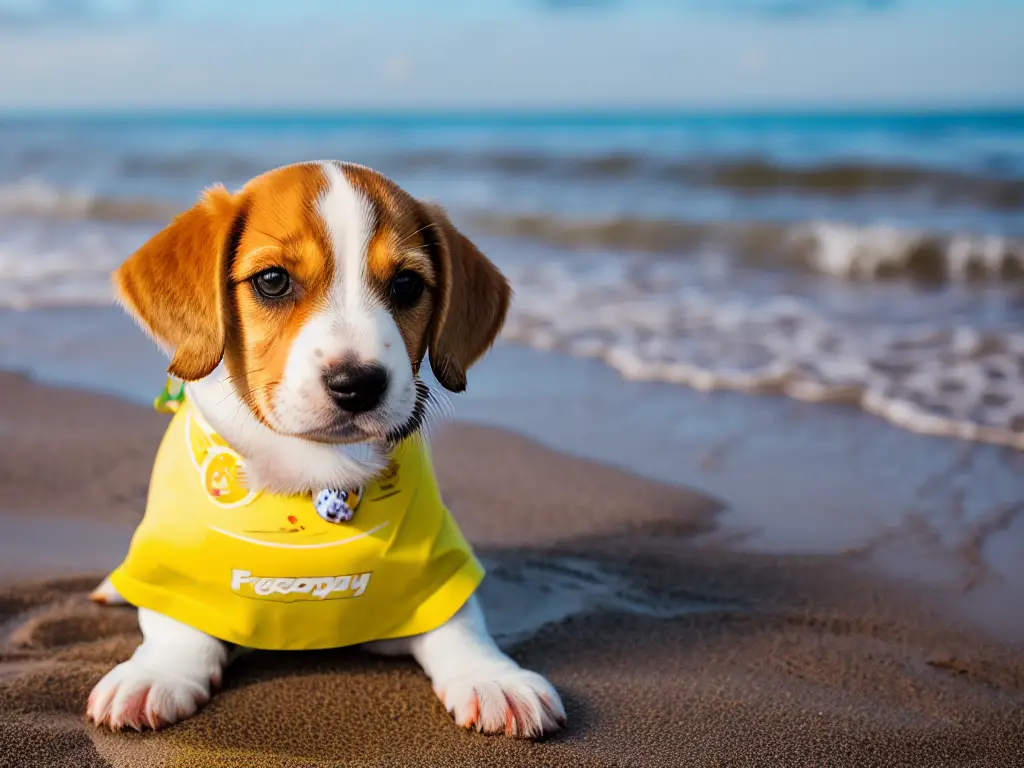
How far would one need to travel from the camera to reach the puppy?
3.16 metres

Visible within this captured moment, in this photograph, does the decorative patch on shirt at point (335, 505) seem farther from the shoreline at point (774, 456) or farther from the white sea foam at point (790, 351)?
the white sea foam at point (790, 351)

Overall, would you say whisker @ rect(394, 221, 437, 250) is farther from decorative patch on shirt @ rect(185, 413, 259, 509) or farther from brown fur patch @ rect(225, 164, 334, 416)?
decorative patch on shirt @ rect(185, 413, 259, 509)

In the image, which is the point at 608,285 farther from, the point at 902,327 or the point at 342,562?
the point at 342,562

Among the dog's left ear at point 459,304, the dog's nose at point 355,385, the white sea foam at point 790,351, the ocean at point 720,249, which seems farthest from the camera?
the ocean at point 720,249

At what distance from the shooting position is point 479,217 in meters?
14.7

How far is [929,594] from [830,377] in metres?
2.97

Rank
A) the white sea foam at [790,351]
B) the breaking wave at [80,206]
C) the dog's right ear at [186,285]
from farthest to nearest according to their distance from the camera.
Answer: the breaking wave at [80,206] < the white sea foam at [790,351] < the dog's right ear at [186,285]

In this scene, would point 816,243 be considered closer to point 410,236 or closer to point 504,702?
point 410,236

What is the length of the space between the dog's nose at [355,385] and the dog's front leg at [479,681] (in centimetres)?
83

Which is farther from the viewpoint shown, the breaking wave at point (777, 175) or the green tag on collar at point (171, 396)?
the breaking wave at point (777, 175)

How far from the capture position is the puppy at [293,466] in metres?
3.16

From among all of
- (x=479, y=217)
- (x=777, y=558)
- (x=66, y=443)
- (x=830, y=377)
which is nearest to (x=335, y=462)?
(x=777, y=558)

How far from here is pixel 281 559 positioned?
3297 mm

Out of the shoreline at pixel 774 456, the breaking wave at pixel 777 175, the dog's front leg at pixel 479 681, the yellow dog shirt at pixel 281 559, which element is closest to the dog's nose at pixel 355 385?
the yellow dog shirt at pixel 281 559
